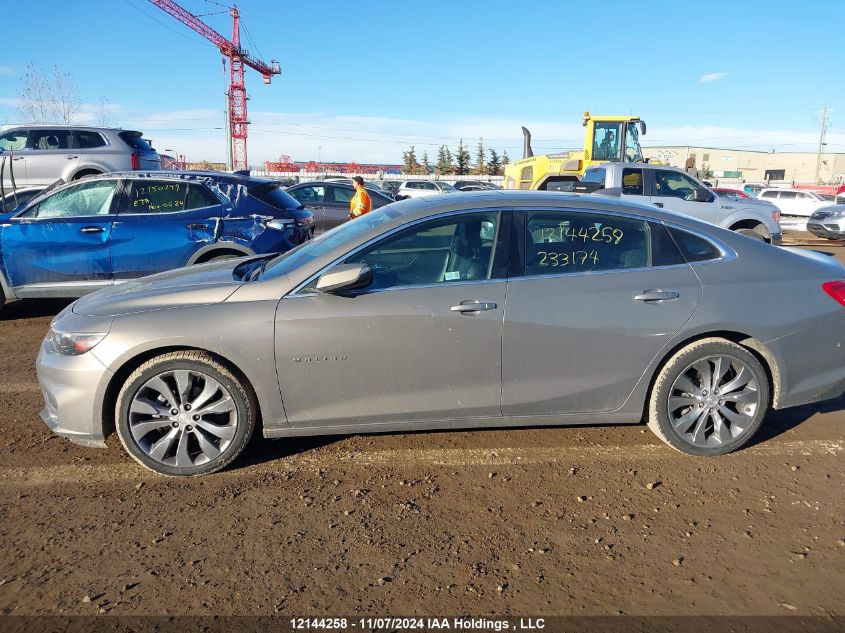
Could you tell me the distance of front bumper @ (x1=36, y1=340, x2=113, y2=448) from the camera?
3318 millimetres

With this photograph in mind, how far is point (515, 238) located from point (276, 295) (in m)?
1.42

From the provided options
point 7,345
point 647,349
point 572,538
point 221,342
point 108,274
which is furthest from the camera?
point 108,274

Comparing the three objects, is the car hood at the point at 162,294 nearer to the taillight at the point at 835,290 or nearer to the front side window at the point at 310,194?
the taillight at the point at 835,290

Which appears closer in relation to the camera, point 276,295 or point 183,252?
→ point 276,295

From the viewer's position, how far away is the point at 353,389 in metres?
3.40

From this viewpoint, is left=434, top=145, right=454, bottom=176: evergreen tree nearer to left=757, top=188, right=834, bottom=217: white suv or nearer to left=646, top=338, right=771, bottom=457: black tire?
left=757, top=188, right=834, bottom=217: white suv

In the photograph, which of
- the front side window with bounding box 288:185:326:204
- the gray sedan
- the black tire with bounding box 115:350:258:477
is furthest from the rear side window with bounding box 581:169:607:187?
the black tire with bounding box 115:350:258:477

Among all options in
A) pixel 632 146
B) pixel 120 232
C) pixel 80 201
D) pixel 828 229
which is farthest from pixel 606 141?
pixel 80 201

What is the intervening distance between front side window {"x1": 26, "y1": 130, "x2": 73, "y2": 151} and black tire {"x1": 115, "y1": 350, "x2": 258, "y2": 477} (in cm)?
1108

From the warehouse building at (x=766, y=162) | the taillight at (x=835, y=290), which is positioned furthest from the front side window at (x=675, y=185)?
the warehouse building at (x=766, y=162)

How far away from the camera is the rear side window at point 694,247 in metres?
3.68

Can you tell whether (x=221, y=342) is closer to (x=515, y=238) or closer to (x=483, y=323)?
(x=483, y=323)

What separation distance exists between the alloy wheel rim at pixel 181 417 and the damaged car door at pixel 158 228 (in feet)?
12.1

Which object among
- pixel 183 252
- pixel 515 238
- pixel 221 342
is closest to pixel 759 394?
pixel 515 238
